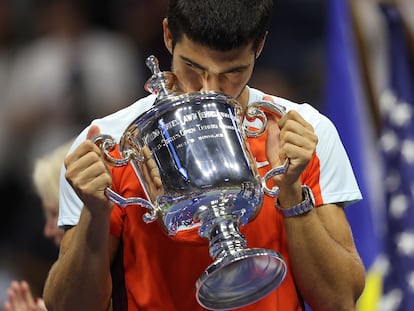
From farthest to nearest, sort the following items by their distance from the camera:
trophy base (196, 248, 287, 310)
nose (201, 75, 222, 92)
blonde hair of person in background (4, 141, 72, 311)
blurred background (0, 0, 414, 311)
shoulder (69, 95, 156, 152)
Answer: blurred background (0, 0, 414, 311), blonde hair of person in background (4, 141, 72, 311), shoulder (69, 95, 156, 152), nose (201, 75, 222, 92), trophy base (196, 248, 287, 310)

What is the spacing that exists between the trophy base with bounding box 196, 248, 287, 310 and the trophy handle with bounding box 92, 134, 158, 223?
19 centimetres

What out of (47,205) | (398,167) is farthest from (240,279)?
(398,167)

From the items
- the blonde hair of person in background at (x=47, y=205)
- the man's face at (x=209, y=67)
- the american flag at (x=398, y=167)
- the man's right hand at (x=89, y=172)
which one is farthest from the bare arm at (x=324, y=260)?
the american flag at (x=398, y=167)

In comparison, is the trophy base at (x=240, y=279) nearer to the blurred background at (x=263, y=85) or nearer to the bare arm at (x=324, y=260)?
the bare arm at (x=324, y=260)

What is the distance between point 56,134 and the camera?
617 centimetres

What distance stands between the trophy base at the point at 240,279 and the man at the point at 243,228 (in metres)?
0.20

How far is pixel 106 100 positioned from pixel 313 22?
132 cm

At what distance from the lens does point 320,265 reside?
117 inches

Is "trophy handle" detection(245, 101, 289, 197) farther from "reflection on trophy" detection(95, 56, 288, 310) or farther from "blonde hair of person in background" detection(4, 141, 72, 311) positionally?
"blonde hair of person in background" detection(4, 141, 72, 311)

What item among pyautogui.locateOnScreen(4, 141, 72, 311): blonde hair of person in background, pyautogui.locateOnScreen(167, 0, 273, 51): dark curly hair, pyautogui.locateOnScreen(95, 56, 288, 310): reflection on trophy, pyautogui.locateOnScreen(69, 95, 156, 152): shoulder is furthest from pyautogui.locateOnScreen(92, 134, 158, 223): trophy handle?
pyautogui.locateOnScreen(4, 141, 72, 311): blonde hair of person in background

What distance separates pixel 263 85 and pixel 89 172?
3.51m

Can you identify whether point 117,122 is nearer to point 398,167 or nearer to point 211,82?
point 211,82

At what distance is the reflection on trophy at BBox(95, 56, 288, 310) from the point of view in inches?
106

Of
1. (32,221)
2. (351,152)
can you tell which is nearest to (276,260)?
(351,152)
